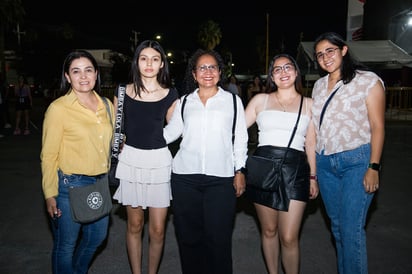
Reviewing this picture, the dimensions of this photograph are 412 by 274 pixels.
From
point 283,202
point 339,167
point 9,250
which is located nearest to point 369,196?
point 339,167

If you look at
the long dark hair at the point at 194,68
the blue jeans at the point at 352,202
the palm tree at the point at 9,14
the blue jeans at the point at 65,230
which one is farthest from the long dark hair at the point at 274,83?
the palm tree at the point at 9,14

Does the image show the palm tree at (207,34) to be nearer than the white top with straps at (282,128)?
No

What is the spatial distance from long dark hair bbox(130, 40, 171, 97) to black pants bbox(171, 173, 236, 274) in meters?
0.88

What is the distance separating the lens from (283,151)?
10.6ft

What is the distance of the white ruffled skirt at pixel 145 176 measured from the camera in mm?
3314

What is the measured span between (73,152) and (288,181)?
70.8 inches

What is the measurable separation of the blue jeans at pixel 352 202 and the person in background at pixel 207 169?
2.70 feet

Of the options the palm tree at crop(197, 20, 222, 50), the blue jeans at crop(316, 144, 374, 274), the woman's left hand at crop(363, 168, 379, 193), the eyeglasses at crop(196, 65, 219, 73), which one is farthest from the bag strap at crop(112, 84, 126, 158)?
A: the palm tree at crop(197, 20, 222, 50)

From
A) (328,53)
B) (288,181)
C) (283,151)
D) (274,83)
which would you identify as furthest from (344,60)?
(288,181)

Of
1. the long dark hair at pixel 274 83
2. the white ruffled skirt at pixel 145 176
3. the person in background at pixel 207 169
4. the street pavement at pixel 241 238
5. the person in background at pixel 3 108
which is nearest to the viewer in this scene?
the person in background at pixel 207 169

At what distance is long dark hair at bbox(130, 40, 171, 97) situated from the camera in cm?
341

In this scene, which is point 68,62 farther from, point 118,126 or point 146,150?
point 146,150

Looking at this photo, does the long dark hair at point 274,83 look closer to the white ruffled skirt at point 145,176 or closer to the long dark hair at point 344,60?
the long dark hair at point 344,60

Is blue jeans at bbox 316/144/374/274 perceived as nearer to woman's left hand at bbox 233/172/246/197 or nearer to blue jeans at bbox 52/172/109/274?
woman's left hand at bbox 233/172/246/197
